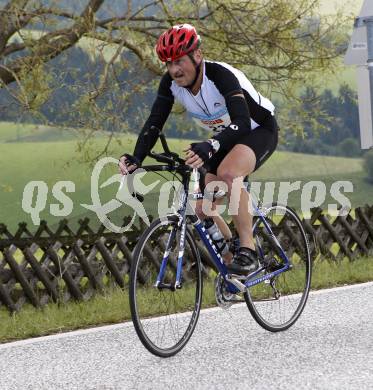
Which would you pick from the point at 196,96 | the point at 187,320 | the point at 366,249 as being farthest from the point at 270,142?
the point at 366,249

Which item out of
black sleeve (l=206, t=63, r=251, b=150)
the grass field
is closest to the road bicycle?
black sleeve (l=206, t=63, r=251, b=150)

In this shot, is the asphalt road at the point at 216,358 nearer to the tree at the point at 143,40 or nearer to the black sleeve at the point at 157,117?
the black sleeve at the point at 157,117

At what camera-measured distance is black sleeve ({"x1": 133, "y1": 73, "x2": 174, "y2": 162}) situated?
6.11 metres

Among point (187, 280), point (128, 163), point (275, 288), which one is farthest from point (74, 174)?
point (128, 163)

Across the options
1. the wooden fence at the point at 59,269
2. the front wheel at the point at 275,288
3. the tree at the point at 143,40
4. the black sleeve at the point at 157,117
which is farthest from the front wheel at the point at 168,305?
the tree at the point at 143,40

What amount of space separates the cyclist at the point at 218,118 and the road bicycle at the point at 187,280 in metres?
0.19

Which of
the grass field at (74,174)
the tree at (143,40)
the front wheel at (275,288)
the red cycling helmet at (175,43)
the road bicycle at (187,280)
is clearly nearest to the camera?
the red cycling helmet at (175,43)

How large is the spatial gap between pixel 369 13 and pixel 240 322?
3.01 meters

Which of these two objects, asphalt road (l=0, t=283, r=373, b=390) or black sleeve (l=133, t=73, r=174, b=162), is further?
black sleeve (l=133, t=73, r=174, b=162)

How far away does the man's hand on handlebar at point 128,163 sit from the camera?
5.89 meters

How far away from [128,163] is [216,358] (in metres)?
1.45

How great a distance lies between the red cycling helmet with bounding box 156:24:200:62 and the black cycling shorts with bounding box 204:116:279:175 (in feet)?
2.99

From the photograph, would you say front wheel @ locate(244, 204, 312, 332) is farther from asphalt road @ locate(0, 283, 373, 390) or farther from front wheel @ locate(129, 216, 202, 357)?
front wheel @ locate(129, 216, 202, 357)

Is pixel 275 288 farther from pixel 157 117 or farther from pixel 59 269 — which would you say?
pixel 59 269
